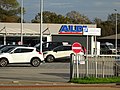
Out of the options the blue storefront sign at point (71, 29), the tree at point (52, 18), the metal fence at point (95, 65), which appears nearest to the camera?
the metal fence at point (95, 65)

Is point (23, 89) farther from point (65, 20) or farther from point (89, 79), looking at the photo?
point (65, 20)

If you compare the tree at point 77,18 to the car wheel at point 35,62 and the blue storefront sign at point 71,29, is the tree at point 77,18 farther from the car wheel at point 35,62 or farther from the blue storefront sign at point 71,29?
the car wheel at point 35,62

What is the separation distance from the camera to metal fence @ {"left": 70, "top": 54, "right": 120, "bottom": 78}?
20812 mm

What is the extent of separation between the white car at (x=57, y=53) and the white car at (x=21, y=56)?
7.60 metres

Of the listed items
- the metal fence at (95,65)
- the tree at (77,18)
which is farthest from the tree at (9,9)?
the metal fence at (95,65)

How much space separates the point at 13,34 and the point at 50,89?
54902 millimetres

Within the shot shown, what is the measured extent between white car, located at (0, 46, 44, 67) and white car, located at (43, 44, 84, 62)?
7602 millimetres

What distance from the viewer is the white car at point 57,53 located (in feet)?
134

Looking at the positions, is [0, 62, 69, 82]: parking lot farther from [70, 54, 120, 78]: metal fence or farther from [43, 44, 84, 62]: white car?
[43, 44, 84, 62]: white car

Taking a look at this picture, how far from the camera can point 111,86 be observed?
1869 centimetres

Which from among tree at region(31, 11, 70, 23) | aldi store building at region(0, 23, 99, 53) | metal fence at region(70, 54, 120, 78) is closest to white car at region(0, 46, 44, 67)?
metal fence at region(70, 54, 120, 78)

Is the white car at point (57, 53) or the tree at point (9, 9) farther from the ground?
the tree at point (9, 9)

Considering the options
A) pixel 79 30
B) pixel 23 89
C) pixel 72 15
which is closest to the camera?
pixel 23 89

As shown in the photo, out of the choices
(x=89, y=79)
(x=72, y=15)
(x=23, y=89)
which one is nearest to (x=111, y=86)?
(x=89, y=79)
